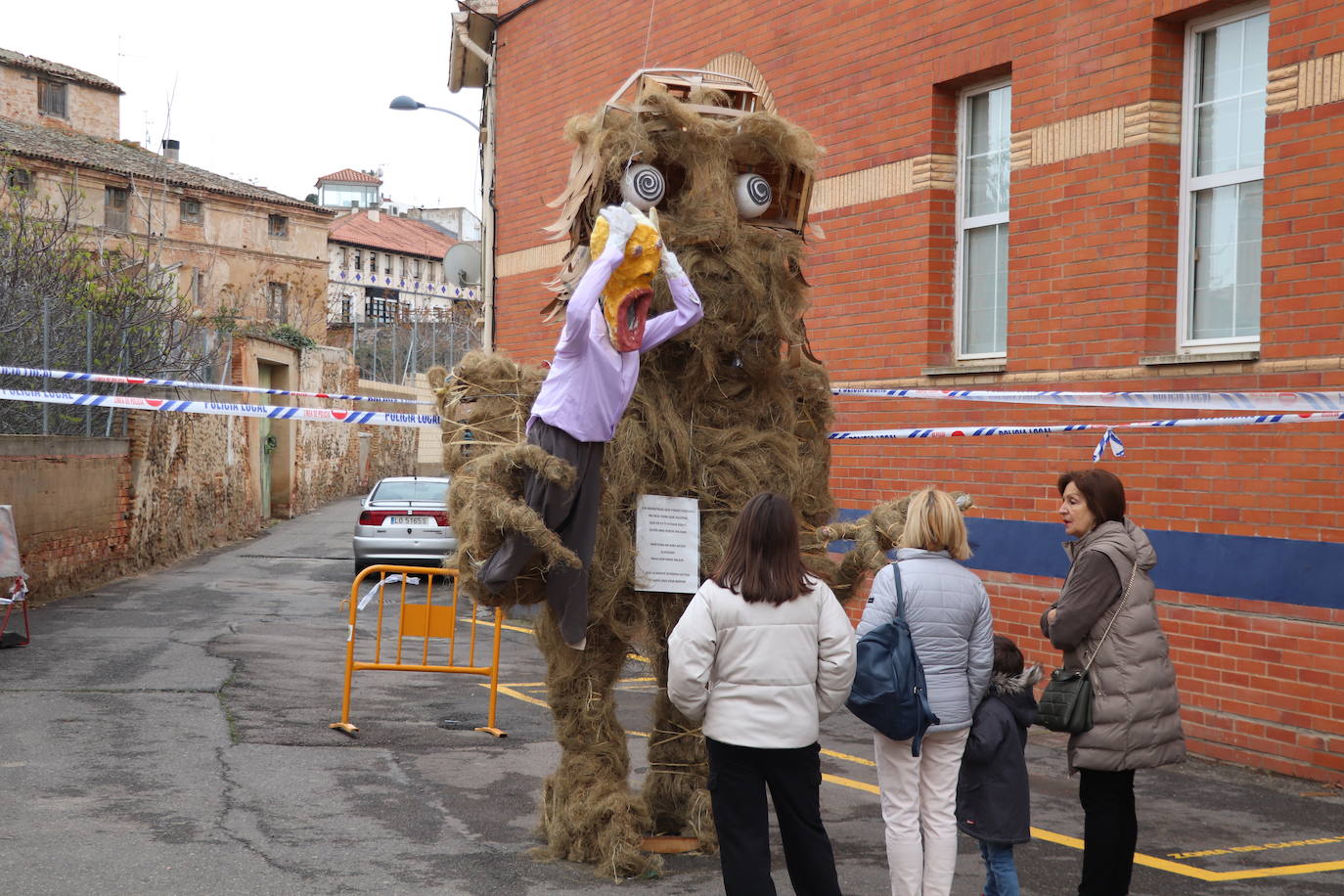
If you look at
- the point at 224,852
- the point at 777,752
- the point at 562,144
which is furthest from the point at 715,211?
the point at 562,144

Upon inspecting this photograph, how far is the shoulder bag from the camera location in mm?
4969

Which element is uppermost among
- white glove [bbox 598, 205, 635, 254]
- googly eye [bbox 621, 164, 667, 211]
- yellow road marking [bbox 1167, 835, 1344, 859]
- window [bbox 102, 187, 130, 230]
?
window [bbox 102, 187, 130, 230]

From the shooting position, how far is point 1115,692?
4.99 metres

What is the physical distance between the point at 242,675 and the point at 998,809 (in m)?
6.83

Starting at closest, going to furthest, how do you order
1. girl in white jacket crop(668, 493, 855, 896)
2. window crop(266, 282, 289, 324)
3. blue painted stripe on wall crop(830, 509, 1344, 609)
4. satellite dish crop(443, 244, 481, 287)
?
1. girl in white jacket crop(668, 493, 855, 896)
2. blue painted stripe on wall crop(830, 509, 1344, 609)
3. satellite dish crop(443, 244, 481, 287)
4. window crop(266, 282, 289, 324)

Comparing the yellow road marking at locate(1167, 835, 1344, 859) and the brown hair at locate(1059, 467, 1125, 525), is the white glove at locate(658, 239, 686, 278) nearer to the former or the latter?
the brown hair at locate(1059, 467, 1125, 525)

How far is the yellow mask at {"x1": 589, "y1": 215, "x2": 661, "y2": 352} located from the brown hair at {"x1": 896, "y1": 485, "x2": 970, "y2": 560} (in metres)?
1.33

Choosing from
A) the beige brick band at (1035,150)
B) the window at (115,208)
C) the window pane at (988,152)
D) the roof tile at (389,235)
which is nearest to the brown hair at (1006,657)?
the beige brick band at (1035,150)

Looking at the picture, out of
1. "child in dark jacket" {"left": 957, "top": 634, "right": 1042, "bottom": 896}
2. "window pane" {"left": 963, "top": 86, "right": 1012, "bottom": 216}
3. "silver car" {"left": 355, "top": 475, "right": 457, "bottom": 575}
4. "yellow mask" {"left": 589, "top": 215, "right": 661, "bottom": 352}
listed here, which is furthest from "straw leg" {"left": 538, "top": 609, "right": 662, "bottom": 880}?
"silver car" {"left": 355, "top": 475, "right": 457, "bottom": 575}

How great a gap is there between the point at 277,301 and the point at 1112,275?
44080 millimetres

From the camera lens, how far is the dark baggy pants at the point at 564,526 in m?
5.31

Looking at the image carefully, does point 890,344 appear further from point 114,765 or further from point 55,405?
point 55,405

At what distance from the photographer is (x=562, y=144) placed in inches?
574

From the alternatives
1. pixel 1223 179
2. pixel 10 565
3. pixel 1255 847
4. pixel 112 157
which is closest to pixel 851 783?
pixel 1255 847
